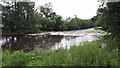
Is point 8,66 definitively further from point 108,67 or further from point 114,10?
point 114,10

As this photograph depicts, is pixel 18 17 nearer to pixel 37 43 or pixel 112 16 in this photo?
pixel 37 43

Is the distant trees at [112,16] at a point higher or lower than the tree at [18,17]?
higher

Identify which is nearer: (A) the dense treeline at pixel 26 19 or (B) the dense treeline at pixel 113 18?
(B) the dense treeline at pixel 113 18

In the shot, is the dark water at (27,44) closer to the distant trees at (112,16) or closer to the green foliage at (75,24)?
the distant trees at (112,16)

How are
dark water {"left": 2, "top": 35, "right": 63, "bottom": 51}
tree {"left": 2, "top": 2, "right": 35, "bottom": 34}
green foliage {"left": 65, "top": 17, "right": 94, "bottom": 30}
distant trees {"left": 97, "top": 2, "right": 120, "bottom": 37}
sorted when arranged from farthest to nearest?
green foliage {"left": 65, "top": 17, "right": 94, "bottom": 30}
tree {"left": 2, "top": 2, "right": 35, "bottom": 34}
dark water {"left": 2, "top": 35, "right": 63, "bottom": 51}
distant trees {"left": 97, "top": 2, "right": 120, "bottom": 37}

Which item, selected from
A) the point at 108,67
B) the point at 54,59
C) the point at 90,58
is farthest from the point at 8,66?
the point at 108,67

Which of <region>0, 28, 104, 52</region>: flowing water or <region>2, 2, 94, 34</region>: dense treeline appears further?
<region>2, 2, 94, 34</region>: dense treeline

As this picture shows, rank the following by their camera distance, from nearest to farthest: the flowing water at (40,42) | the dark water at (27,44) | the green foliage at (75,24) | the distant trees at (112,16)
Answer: the distant trees at (112,16), the flowing water at (40,42), the dark water at (27,44), the green foliage at (75,24)

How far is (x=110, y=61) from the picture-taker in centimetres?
399

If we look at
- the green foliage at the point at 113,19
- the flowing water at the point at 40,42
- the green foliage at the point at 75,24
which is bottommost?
the green foliage at the point at 75,24

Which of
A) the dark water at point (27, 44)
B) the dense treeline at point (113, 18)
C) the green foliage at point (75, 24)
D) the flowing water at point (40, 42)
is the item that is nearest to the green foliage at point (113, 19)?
the dense treeline at point (113, 18)

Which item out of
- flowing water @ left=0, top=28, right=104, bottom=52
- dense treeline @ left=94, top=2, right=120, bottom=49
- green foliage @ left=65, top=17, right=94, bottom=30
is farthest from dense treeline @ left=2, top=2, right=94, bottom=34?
dense treeline @ left=94, top=2, right=120, bottom=49

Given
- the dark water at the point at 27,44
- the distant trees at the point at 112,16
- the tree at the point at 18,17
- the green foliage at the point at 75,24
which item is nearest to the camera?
the distant trees at the point at 112,16

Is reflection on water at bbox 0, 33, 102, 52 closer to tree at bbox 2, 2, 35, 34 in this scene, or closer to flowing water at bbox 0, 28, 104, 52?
flowing water at bbox 0, 28, 104, 52
